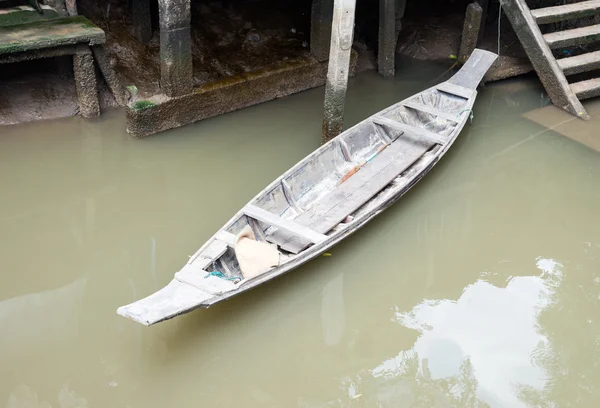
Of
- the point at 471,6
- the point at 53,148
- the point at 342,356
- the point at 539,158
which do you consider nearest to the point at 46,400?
the point at 342,356

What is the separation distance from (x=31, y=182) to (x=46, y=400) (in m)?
2.48

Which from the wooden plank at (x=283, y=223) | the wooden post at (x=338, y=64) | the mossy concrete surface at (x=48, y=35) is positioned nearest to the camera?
the wooden plank at (x=283, y=223)

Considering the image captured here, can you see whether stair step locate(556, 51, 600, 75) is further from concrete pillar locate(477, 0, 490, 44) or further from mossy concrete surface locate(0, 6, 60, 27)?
mossy concrete surface locate(0, 6, 60, 27)

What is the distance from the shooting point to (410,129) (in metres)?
6.27

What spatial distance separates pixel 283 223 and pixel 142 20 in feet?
11.8

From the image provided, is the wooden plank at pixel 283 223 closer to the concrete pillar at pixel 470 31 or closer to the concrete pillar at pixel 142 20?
the concrete pillar at pixel 142 20

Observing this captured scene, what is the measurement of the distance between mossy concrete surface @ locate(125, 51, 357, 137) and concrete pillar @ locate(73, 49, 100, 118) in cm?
49

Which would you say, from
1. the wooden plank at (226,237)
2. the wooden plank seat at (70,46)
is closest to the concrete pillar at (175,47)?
the wooden plank seat at (70,46)

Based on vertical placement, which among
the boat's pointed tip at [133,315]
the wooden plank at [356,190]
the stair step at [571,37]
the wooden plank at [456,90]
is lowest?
the wooden plank at [356,190]

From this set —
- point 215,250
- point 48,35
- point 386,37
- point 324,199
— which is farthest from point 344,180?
point 48,35

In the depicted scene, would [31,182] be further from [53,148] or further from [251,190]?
[251,190]

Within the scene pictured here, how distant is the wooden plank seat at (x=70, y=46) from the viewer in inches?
238

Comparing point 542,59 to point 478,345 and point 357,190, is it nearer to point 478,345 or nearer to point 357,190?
point 357,190

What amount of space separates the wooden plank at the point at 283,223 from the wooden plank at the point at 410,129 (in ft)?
6.25
